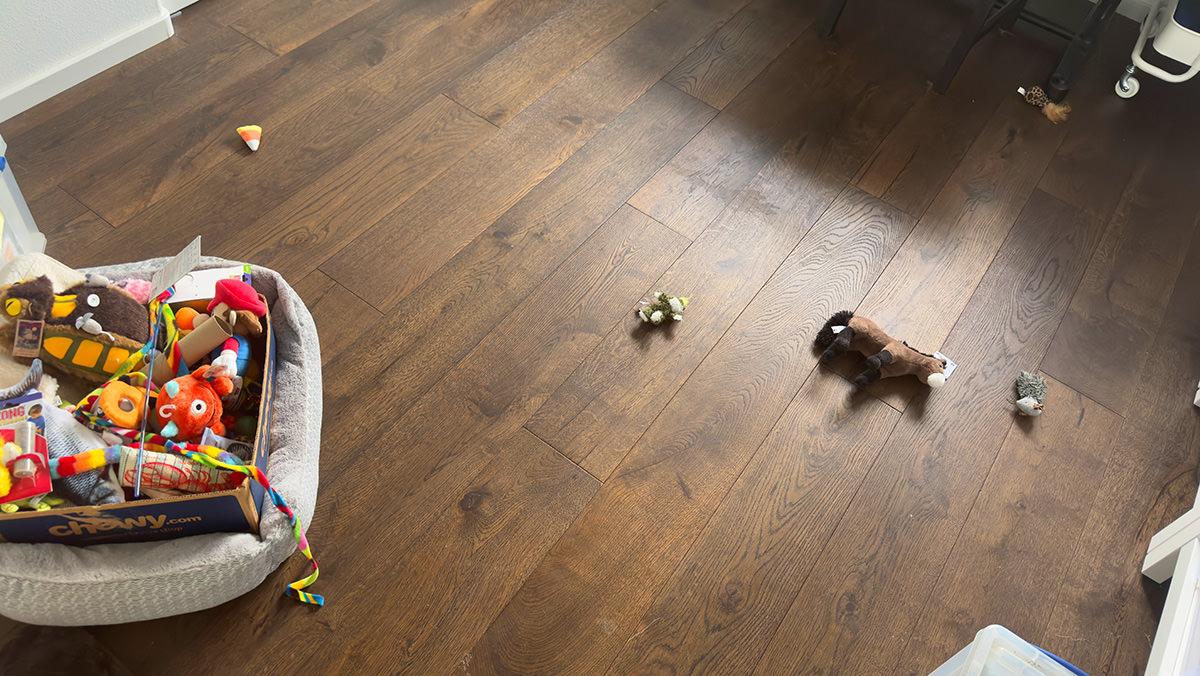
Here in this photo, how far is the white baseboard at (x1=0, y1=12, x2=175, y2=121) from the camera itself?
1828 mm

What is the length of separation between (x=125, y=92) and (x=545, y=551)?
1.51 metres

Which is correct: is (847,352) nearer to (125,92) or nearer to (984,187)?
(984,187)

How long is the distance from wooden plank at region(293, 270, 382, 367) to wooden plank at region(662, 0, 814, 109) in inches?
41.6

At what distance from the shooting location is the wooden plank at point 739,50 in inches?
86.0

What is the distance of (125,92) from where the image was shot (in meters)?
1.94

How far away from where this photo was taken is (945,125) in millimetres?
2195

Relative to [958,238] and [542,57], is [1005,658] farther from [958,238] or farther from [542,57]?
[542,57]

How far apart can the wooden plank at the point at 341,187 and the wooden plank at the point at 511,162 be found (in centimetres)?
4

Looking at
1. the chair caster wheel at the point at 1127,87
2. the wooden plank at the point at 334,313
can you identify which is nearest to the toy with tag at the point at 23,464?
the wooden plank at the point at 334,313

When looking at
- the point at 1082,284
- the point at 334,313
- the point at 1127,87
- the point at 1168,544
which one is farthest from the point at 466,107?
the point at 1127,87

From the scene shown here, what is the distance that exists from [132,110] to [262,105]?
0.29 metres

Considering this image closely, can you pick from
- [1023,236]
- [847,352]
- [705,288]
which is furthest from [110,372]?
[1023,236]

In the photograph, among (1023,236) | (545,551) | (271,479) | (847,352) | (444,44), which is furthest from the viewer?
(444,44)

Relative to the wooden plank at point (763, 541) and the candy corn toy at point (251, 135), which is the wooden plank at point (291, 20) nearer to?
the candy corn toy at point (251, 135)
